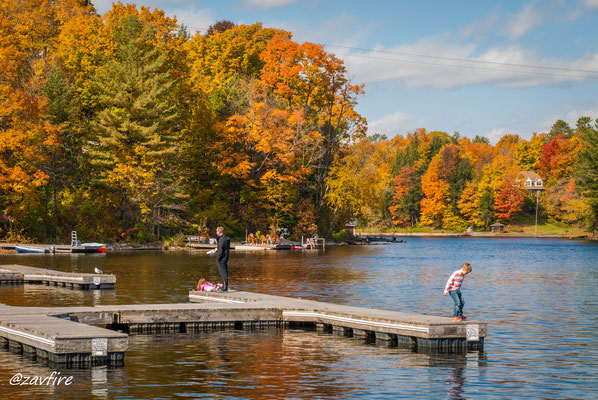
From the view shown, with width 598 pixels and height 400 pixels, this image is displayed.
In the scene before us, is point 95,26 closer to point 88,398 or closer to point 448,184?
point 88,398

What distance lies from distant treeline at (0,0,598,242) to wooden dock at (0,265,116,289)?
72.8 ft

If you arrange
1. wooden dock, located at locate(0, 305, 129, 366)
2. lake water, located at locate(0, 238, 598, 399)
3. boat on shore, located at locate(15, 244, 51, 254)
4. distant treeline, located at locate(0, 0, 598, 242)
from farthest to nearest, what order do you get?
1. distant treeline, located at locate(0, 0, 598, 242)
2. boat on shore, located at locate(15, 244, 51, 254)
3. wooden dock, located at locate(0, 305, 129, 366)
4. lake water, located at locate(0, 238, 598, 399)

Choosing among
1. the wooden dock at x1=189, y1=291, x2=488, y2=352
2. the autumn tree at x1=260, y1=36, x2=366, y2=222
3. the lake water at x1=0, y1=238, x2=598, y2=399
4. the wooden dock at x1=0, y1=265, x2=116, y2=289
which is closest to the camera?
the lake water at x1=0, y1=238, x2=598, y2=399

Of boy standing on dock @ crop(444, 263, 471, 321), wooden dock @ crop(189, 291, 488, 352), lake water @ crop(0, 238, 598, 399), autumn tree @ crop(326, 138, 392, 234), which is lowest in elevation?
lake water @ crop(0, 238, 598, 399)

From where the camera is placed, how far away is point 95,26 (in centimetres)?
7388

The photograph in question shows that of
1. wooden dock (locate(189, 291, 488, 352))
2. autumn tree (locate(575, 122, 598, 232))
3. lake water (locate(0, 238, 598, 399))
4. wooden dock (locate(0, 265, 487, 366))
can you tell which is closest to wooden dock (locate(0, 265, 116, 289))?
lake water (locate(0, 238, 598, 399))

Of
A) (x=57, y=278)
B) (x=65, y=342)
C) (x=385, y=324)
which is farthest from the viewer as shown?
(x=57, y=278)

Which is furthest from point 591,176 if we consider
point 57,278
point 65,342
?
point 65,342

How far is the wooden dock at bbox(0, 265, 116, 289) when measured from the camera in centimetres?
3497

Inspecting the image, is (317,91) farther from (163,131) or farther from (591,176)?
(591,176)

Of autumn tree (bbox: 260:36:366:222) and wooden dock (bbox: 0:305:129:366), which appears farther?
autumn tree (bbox: 260:36:366:222)

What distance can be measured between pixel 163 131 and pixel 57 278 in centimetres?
3711

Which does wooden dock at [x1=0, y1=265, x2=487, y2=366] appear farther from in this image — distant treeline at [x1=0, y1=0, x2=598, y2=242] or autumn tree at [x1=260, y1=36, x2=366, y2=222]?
autumn tree at [x1=260, y1=36, x2=366, y2=222]

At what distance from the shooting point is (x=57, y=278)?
36.3 metres
